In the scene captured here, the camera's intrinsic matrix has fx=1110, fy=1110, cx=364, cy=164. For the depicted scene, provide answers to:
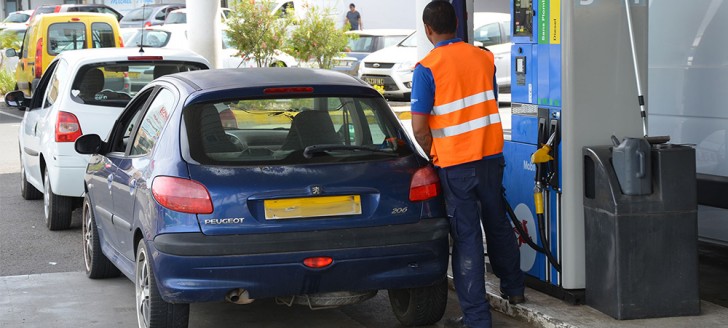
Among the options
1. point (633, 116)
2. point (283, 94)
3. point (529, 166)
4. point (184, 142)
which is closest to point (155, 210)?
point (184, 142)

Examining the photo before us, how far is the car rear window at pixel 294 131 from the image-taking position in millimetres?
5848

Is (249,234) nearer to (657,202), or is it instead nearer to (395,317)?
(395,317)

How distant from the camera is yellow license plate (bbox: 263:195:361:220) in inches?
220

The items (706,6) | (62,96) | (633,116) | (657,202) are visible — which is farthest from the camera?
(62,96)

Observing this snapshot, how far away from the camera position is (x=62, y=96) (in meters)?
9.70

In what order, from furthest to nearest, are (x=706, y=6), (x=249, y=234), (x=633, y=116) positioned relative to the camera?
(x=706, y=6)
(x=633, y=116)
(x=249, y=234)

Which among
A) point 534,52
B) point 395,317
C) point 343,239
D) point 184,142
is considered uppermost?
point 534,52

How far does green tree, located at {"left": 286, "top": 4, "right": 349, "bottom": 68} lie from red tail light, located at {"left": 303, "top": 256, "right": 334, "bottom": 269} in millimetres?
14307

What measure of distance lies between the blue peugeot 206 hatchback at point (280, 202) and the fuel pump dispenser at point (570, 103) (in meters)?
0.83

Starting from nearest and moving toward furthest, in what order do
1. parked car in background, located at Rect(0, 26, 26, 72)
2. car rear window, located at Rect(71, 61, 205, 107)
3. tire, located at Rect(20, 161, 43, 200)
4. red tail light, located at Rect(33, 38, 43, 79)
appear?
car rear window, located at Rect(71, 61, 205, 107) → tire, located at Rect(20, 161, 43, 200) → red tail light, located at Rect(33, 38, 43, 79) → parked car in background, located at Rect(0, 26, 26, 72)

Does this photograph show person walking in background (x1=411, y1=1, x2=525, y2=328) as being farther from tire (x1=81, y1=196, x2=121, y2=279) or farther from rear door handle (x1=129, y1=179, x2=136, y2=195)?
tire (x1=81, y1=196, x2=121, y2=279)

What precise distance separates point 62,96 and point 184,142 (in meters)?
4.26

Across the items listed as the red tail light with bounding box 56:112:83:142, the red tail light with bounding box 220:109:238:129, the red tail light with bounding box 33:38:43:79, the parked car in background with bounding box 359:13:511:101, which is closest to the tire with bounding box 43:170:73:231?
the red tail light with bounding box 56:112:83:142

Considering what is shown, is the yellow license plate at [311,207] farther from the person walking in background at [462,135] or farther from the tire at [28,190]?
the tire at [28,190]
